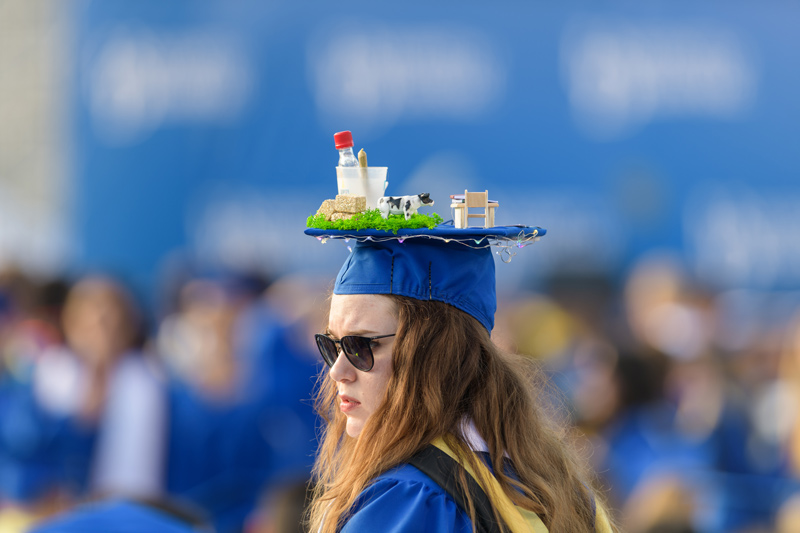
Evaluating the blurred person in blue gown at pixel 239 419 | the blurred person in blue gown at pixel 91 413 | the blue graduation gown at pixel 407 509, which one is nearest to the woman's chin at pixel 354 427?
the blue graduation gown at pixel 407 509

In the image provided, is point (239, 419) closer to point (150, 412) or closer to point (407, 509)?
point (150, 412)

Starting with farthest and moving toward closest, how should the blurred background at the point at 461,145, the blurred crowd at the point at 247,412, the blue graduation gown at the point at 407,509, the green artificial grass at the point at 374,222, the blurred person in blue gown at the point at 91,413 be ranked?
the blurred background at the point at 461,145 < the blurred person in blue gown at the point at 91,413 < the blurred crowd at the point at 247,412 < the green artificial grass at the point at 374,222 < the blue graduation gown at the point at 407,509

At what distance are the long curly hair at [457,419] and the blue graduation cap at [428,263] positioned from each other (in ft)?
0.11

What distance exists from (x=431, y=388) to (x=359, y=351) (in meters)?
0.19

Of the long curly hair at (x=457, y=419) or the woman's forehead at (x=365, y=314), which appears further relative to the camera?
the woman's forehead at (x=365, y=314)

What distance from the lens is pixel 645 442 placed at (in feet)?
17.6

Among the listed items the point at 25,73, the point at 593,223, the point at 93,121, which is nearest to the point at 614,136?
the point at 593,223

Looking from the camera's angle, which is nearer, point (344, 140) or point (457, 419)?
point (457, 419)

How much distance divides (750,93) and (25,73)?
28.8 feet

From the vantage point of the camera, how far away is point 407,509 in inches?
66.6

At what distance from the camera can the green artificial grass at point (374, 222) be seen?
195 centimetres

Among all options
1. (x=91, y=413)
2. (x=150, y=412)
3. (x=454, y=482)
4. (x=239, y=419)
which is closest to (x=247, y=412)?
(x=239, y=419)

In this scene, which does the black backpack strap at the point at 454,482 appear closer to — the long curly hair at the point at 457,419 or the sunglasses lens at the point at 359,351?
the long curly hair at the point at 457,419

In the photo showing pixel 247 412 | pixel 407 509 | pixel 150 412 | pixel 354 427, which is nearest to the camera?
pixel 407 509
